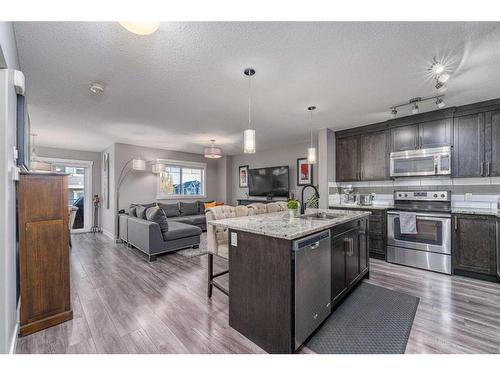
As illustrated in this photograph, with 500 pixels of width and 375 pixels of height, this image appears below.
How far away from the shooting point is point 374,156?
4.05 metres

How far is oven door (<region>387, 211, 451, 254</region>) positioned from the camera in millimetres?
3080

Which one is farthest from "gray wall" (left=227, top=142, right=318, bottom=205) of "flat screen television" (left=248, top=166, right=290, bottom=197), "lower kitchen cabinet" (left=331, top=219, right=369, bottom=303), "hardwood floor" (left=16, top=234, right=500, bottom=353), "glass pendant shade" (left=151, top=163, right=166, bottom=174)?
"hardwood floor" (left=16, top=234, right=500, bottom=353)

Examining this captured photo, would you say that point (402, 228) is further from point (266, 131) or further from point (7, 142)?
point (7, 142)

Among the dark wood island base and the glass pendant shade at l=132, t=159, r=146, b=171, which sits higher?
the glass pendant shade at l=132, t=159, r=146, b=171

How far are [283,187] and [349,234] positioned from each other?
11.6 feet

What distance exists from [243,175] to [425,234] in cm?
503

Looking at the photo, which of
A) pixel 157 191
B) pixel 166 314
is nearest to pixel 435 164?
pixel 166 314

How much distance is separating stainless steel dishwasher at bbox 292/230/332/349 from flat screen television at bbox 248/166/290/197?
3.95 m

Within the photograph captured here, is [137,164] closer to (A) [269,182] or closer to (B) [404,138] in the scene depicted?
(A) [269,182]

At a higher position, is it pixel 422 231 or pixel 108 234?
pixel 422 231

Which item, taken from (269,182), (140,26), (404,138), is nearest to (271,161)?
(269,182)

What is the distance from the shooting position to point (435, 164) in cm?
336

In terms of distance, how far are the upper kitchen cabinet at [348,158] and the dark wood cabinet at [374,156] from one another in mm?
91

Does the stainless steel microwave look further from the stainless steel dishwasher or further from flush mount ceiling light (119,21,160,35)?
flush mount ceiling light (119,21,160,35)
